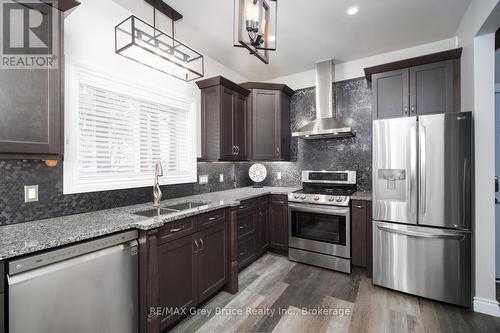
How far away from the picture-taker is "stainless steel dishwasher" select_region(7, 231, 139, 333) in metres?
1.16

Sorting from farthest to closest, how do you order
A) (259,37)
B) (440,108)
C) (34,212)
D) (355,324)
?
(440,108)
(355,324)
(34,212)
(259,37)

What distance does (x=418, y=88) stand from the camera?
8.99ft

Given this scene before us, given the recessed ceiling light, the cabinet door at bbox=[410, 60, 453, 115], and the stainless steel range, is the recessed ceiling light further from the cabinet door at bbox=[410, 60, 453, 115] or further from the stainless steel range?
the stainless steel range

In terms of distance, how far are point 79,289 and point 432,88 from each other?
3815 millimetres

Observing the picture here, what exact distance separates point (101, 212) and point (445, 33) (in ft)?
13.9

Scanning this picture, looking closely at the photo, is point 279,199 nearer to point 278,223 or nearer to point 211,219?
point 278,223

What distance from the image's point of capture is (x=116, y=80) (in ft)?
7.14

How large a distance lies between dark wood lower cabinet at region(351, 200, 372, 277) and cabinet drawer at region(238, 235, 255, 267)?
1294mm

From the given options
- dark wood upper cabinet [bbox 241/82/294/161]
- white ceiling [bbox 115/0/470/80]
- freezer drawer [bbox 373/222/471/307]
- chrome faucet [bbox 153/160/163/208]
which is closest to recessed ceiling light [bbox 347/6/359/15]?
white ceiling [bbox 115/0/470/80]

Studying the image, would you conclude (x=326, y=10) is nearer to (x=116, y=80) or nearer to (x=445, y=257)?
(x=116, y=80)

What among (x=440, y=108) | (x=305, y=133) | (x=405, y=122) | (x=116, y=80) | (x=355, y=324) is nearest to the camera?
(x=355, y=324)

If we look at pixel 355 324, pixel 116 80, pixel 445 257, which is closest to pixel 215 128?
pixel 116 80

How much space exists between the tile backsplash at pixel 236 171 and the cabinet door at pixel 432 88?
67 centimetres

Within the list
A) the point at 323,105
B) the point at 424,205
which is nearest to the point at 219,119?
the point at 323,105
